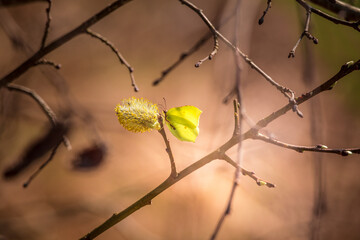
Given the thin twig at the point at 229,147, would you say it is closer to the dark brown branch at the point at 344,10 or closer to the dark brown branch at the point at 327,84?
the dark brown branch at the point at 327,84

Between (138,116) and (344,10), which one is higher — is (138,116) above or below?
below

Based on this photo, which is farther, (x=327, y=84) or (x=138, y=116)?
(x=138, y=116)

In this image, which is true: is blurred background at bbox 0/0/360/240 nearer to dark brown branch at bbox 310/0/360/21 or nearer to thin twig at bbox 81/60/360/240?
dark brown branch at bbox 310/0/360/21

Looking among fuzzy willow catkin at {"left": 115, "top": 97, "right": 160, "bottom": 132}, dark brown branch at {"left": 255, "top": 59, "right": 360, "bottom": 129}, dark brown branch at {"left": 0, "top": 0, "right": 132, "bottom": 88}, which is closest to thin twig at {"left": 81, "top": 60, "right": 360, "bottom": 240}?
dark brown branch at {"left": 255, "top": 59, "right": 360, "bottom": 129}

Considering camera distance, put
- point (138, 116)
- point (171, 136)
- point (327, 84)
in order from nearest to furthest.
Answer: point (327, 84), point (138, 116), point (171, 136)

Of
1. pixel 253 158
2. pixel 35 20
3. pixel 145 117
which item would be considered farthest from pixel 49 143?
pixel 35 20

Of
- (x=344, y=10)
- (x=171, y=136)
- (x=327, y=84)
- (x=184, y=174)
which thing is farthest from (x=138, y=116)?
(x=171, y=136)

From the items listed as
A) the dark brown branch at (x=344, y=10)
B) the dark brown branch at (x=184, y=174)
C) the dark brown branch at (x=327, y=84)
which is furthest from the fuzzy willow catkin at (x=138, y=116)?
the dark brown branch at (x=344, y=10)

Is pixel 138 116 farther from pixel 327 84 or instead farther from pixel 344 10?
pixel 344 10
